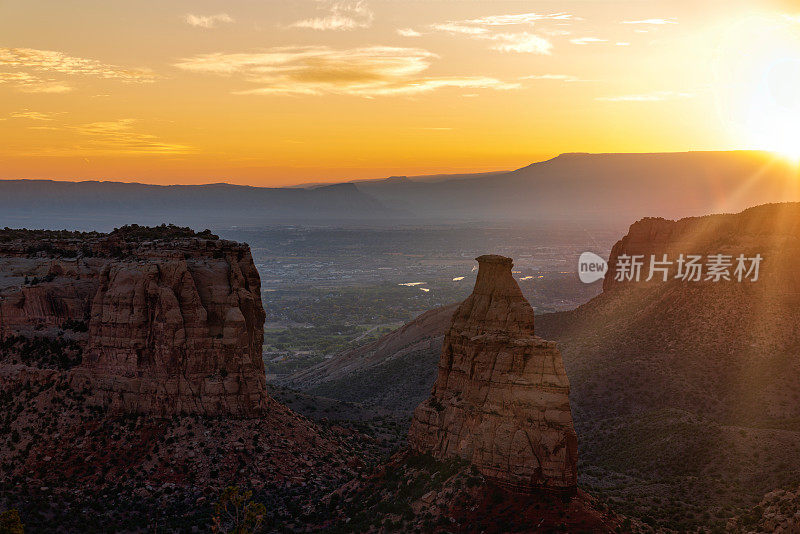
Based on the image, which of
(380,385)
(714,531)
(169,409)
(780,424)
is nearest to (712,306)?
(780,424)

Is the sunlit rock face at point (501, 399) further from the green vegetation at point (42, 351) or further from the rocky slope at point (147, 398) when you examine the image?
the green vegetation at point (42, 351)

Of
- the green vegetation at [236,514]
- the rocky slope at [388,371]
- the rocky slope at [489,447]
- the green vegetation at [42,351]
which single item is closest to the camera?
the rocky slope at [489,447]

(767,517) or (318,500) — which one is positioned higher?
(767,517)

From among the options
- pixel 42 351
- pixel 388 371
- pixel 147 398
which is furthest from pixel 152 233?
pixel 388 371

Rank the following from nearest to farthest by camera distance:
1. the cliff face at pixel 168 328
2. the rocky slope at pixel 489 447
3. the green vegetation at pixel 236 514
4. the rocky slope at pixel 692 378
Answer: the rocky slope at pixel 489 447
the green vegetation at pixel 236 514
the cliff face at pixel 168 328
the rocky slope at pixel 692 378

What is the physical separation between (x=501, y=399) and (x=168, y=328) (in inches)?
816

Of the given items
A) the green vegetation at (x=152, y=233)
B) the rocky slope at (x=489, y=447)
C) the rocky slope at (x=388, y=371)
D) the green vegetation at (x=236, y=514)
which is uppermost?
the green vegetation at (x=152, y=233)

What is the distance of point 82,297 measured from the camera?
5331cm

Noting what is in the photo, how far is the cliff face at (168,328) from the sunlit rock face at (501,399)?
42.1 ft

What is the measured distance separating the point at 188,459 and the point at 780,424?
40419 millimetres

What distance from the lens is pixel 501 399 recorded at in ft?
124

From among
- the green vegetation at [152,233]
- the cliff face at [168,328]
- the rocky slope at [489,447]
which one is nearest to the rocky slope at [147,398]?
the cliff face at [168,328]

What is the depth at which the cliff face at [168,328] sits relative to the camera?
162 ft

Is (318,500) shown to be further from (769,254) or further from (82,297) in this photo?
(769,254)
